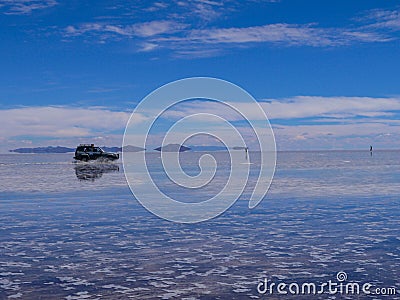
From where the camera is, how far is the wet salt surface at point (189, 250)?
42.6 feet

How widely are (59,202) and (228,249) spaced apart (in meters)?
17.0

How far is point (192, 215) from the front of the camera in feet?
84.9

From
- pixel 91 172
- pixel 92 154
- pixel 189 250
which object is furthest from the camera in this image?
pixel 92 154

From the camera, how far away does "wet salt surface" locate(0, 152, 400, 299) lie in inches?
511

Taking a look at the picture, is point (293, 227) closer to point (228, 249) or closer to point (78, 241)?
point (228, 249)

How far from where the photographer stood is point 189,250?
56.6 ft
